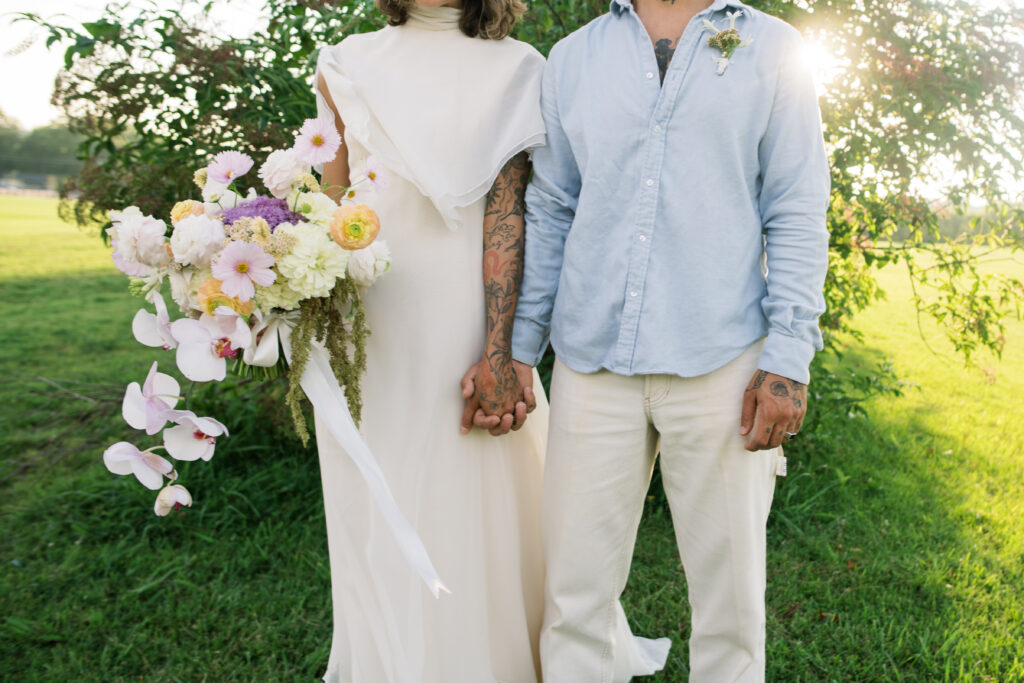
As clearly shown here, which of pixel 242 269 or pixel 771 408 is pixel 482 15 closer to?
pixel 242 269

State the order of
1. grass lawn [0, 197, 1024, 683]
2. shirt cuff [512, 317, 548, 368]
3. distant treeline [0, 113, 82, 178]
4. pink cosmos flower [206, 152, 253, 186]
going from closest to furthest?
pink cosmos flower [206, 152, 253, 186]
shirt cuff [512, 317, 548, 368]
grass lawn [0, 197, 1024, 683]
distant treeline [0, 113, 82, 178]

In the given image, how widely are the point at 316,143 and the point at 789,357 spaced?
122cm

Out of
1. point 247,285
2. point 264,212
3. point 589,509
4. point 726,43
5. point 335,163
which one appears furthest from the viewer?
point 335,163

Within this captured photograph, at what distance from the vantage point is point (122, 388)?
4113mm

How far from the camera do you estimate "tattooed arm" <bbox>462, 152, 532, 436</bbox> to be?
6.76 ft

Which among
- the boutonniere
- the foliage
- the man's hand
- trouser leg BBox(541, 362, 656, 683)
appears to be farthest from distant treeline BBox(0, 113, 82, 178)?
the man's hand

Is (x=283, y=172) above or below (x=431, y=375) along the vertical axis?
above

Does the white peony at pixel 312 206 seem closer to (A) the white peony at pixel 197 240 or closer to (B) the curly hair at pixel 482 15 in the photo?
(A) the white peony at pixel 197 240

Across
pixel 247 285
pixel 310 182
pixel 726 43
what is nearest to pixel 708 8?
pixel 726 43

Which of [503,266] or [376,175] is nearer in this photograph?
[376,175]

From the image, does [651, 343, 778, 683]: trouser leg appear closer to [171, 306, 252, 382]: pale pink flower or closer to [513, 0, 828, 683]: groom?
[513, 0, 828, 683]: groom

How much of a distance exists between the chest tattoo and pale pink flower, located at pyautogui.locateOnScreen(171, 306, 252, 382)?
1175 mm

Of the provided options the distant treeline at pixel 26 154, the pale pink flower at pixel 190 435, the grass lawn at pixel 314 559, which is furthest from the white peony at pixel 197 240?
the distant treeline at pixel 26 154

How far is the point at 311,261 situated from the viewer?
5.24ft
